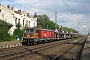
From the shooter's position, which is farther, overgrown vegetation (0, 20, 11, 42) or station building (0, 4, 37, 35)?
station building (0, 4, 37, 35)

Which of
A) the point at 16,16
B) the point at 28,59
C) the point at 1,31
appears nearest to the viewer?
the point at 28,59

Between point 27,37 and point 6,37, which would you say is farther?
point 6,37

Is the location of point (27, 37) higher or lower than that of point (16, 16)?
lower

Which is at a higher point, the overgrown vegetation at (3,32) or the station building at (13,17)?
the station building at (13,17)

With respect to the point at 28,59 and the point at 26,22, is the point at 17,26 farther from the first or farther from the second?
the point at 28,59

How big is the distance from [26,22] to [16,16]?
7874mm

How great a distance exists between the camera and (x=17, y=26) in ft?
166

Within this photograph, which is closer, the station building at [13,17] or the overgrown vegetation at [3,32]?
the overgrown vegetation at [3,32]

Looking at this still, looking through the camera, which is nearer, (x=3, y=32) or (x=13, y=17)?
(x=3, y=32)

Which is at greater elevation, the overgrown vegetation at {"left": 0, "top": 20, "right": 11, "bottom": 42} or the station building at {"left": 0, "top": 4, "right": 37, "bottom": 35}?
the station building at {"left": 0, "top": 4, "right": 37, "bottom": 35}

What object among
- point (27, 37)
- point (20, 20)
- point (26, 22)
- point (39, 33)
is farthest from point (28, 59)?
point (26, 22)

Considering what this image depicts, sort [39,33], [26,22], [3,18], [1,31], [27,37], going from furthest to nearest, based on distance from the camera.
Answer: [26,22] < [3,18] < [1,31] < [39,33] < [27,37]

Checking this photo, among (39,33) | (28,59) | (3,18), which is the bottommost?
(28,59)

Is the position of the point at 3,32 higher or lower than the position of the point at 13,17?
lower
